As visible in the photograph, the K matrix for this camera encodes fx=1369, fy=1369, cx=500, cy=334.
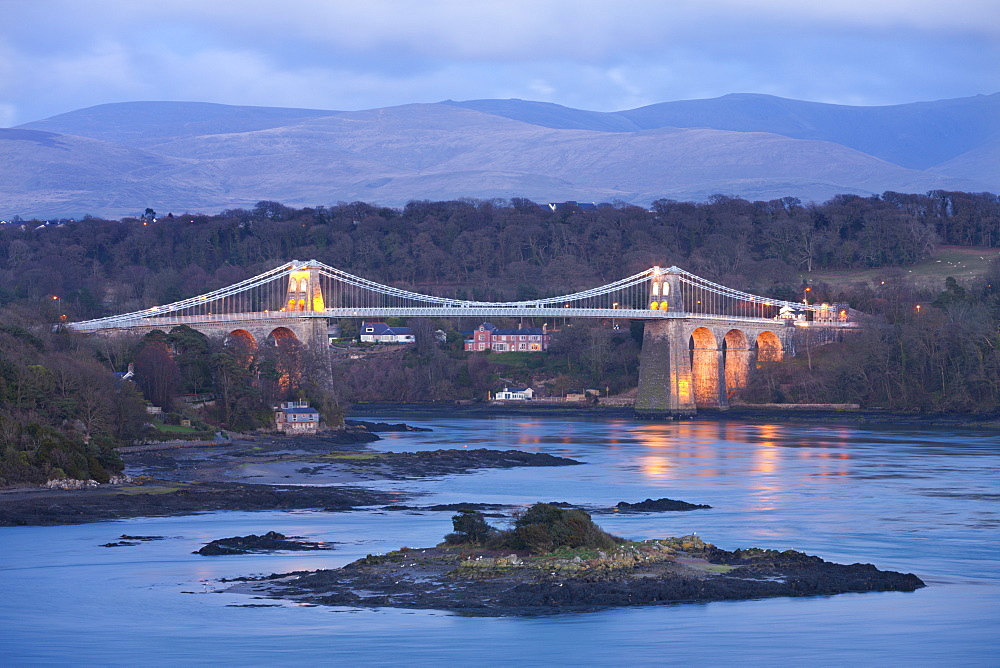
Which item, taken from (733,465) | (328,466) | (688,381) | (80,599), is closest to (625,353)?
(688,381)

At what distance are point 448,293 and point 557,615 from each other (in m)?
80.4

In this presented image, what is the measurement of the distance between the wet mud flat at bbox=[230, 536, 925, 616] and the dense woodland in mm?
13982

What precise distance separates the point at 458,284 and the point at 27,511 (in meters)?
74.6

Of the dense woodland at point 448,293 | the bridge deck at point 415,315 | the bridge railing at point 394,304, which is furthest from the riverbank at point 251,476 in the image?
the bridge railing at point 394,304

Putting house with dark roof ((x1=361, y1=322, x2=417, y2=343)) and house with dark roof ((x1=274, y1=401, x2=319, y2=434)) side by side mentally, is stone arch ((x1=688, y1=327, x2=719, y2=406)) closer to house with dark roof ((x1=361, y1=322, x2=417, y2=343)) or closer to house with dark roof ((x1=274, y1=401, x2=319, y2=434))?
house with dark roof ((x1=361, y1=322, x2=417, y2=343))

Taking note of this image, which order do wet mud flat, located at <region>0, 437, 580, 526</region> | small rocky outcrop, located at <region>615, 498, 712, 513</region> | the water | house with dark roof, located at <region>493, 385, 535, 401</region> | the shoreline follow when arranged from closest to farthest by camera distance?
the water → wet mud flat, located at <region>0, 437, 580, 526</region> → small rocky outcrop, located at <region>615, 498, 712, 513</region> → the shoreline → house with dark roof, located at <region>493, 385, 535, 401</region>

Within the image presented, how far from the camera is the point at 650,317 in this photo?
74.8 m

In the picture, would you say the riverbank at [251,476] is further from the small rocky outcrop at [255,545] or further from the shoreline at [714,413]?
the shoreline at [714,413]

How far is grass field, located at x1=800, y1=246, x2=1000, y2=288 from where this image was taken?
9169 cm

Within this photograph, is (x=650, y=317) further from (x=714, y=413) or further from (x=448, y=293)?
(x=448, y=293)

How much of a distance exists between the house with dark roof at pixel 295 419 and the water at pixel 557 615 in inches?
500

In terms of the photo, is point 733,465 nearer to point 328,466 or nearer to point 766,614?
point 328,466

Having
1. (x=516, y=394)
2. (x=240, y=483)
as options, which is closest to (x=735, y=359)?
(x=516, y=394)

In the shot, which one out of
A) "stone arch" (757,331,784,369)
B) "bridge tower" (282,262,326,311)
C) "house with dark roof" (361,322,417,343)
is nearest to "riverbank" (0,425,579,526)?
"bridge tower" (282,262,326,311)
